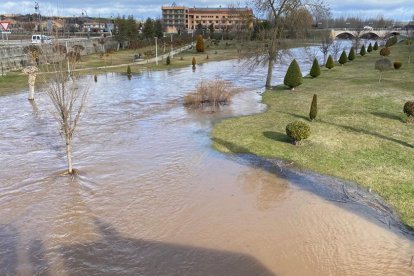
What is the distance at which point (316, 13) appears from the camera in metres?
29.6

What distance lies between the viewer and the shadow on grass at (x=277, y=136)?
647 inches

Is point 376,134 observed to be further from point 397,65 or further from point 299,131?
point 397,65

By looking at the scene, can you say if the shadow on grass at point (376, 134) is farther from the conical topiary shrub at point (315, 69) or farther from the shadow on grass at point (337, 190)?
the conical topiary shrub at point (315, 69)

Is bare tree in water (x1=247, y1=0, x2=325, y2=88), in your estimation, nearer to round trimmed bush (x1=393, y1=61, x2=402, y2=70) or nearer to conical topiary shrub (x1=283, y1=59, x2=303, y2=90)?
conical topiary shrub (x1=283, y1=59, x2=303, y2=90)

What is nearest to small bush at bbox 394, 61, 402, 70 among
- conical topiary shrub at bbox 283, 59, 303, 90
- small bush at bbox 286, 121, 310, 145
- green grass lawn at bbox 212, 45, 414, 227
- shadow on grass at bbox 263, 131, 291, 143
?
green grass lawn at bbox 212, 45, 414, 227

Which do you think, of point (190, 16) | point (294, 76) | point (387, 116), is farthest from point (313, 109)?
point (190, 16)

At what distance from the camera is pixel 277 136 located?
16922mm

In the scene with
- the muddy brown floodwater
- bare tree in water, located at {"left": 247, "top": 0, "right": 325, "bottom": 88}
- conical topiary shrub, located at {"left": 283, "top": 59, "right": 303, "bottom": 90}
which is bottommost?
the muddy brown floodwater

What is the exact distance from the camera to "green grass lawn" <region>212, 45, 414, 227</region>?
1259 cm

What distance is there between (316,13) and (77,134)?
21.1m

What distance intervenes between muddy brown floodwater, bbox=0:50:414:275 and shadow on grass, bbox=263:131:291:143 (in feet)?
7.67

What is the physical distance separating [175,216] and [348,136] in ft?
31.5

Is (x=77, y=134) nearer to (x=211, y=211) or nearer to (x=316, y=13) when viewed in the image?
(x=211, y=211)

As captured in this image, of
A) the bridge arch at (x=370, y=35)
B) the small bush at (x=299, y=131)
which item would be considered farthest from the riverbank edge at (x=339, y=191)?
the bridge arch at (x=370, y=35)
